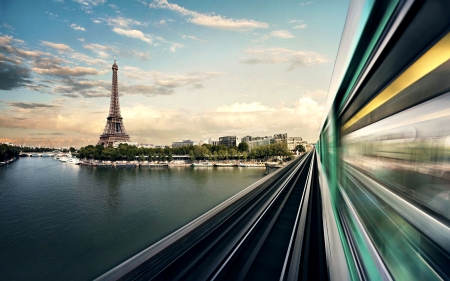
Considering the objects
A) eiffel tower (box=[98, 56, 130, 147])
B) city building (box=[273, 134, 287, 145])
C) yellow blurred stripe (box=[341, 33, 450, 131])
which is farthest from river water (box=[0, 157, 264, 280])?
city building (box=[273, 134, 287, 145])

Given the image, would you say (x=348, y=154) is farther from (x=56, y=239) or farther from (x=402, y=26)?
(x=56, y=239)

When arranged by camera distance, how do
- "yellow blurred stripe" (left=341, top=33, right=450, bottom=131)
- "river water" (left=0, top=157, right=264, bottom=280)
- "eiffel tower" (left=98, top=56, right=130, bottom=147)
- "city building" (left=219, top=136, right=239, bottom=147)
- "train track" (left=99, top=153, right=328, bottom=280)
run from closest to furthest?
"yellow blurred stripe" (left=341, top=33, right=450, bottom=131), "train track" (left=99, top=153, right=328, bottom=280), "river water" (left=0, top=157, right=264, bottom=280), "eiffel tower" (left=98, top=56, right=130, bottom=147), "city building" (left=219, top=136, right=239, bottom=147)

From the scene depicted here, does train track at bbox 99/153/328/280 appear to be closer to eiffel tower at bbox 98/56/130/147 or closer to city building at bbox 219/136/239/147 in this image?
eiffel tower at bbox 98/56/130/147

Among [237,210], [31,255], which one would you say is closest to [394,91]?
[237,210]

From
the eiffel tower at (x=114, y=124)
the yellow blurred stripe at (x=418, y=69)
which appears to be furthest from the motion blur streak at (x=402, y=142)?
the eiffel tower at (x=114, y=124)

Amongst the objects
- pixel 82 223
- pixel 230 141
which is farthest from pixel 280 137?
pixel 82 223
